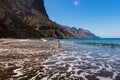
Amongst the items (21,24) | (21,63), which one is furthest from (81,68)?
(21,24)

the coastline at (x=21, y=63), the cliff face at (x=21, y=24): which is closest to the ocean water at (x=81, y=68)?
the coastline at (x=21, y=63)

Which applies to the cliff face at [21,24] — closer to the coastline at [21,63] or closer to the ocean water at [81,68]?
the coastline at [21,63]

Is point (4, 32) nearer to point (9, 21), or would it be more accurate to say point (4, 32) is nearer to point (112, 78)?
point (9, 21)

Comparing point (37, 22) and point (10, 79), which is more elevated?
point (37, 22)

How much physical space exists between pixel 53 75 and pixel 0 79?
3.24 meters

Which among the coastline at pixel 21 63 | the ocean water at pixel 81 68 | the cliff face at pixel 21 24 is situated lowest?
the ocean water at pixel 81 68

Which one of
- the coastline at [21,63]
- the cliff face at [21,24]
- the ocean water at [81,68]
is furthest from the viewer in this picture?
the cliff face at [21,24]

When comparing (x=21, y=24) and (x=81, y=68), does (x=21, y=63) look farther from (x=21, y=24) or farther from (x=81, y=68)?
(x=21, y=24)

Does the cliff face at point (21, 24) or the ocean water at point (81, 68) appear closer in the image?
the ocean water at point (81, 68)

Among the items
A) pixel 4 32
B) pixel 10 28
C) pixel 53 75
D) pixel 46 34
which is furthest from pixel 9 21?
pixel 53 75

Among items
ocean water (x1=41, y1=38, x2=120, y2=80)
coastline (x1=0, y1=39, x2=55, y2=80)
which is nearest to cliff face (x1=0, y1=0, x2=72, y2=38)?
coastline (x1=0, y1=39, x2=55, y2=80)

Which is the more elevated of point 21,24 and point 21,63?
point 21,24

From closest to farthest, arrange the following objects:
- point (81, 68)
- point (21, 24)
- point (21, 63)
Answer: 1. point (81, 68)
2. point (21, 63)
3. point (21, 24)

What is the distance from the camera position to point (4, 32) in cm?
11031
